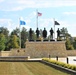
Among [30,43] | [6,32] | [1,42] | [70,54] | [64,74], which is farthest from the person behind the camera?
[6,32]

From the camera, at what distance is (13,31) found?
12438cm

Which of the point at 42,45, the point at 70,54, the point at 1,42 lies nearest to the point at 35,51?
the point at 42,45

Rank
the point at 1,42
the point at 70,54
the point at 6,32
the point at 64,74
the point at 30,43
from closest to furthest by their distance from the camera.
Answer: the point at 64,74 → the point at 30,43 → the point at 70,54 → the point at 1,42 → the point at 6,32

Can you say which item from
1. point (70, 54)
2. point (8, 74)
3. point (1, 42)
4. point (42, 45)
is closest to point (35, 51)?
point (42, 45)

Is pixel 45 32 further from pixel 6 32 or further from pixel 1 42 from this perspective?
pixel 6 32

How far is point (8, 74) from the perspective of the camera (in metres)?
20.7

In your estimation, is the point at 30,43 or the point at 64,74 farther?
the point at 30,43

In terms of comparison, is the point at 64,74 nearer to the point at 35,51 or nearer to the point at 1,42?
the point at 35,51

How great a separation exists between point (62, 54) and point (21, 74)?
42.4m

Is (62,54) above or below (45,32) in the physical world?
below

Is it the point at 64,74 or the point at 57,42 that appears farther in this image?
the point at 57,42

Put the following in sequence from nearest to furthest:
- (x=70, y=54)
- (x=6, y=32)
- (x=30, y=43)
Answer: (x=30, y=43)
(x=70, y=54)
(x=6, y=32)

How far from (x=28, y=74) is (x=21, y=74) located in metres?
0.50

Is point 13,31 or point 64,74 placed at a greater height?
point 13,31
